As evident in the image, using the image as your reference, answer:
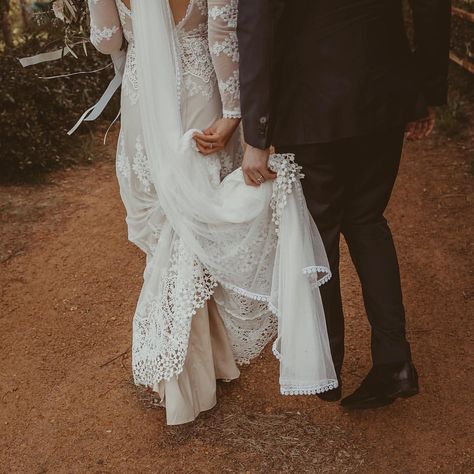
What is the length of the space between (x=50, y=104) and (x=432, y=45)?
4702 mm

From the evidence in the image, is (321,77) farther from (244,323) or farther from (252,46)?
(244,323)

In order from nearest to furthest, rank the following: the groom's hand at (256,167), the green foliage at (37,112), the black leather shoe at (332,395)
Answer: the groom's hand at (256,167) < the black leather shoe at (332,395) < the green foliage at (37,112)

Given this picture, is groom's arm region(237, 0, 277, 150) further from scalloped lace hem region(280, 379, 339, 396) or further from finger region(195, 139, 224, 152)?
scalloped lace hem region(280, 379, 339, 396)

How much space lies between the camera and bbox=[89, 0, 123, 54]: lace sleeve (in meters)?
2.61

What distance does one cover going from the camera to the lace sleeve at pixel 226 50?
240 centimetres

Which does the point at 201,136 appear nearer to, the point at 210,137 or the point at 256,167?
the point at 210,137

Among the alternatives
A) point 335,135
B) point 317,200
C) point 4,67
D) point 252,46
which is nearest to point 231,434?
point 317,200

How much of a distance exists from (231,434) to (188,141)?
1.24 metres

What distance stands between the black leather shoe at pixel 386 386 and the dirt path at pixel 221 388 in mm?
120

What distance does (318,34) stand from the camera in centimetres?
231

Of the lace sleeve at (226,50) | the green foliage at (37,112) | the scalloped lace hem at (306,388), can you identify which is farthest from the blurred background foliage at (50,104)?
the scalloped lace hem at (306,388)

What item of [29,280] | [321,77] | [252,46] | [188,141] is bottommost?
[29,280]

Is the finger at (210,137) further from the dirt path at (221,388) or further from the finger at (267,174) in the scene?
the dirt path at (221,388)

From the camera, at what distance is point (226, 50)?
248cm
